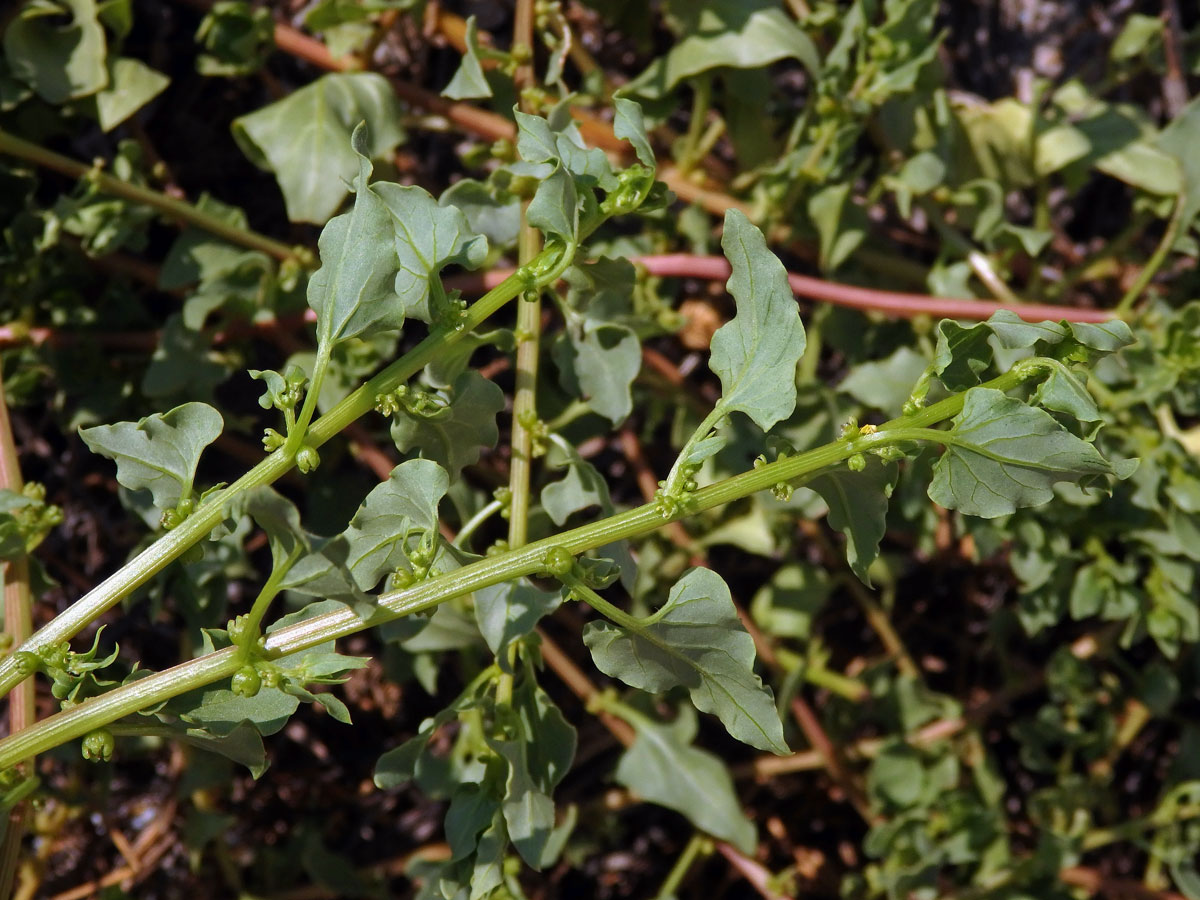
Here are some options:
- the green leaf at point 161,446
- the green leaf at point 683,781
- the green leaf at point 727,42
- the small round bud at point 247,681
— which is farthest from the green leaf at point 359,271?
the green leaf at point 683,781

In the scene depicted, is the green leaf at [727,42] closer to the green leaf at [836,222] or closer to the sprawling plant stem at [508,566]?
the green leaf at [836,222]

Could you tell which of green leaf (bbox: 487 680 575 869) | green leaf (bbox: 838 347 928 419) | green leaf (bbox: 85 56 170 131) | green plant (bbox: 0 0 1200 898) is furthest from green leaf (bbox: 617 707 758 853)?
green leaf (bbox: 85 56 170 131)

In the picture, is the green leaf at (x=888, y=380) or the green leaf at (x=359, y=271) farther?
the green leaf at (x=888, y=380)

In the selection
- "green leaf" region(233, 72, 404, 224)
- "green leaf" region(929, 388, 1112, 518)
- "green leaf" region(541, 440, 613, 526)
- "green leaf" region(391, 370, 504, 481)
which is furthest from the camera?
"green leaf" region(233, 72, 404, 224)

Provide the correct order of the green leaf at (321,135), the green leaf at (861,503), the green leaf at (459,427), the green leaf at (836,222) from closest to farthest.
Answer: the green leaf at (861,503) < the green leaf at (459,427) < the green leaf at (321,135) < the green leaf at (836,222)

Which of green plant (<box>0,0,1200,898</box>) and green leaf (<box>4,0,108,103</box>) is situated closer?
green plant (<box>0,0,1200,898</box>)

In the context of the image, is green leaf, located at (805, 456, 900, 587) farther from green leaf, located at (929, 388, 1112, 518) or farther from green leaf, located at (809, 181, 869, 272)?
green leaf, located at (809, 181, 869, 272)
